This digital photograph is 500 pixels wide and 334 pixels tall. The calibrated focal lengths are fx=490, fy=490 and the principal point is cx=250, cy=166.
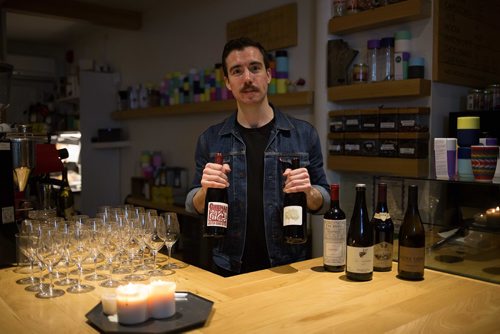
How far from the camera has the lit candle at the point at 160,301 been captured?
1.23m

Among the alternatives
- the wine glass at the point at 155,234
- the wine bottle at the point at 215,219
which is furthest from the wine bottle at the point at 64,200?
the wine bottle at the point at 215,219

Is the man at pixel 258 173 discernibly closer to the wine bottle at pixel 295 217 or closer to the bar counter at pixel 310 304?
the wine bottle at pixel 295 217

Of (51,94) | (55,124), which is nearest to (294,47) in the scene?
(55,124)

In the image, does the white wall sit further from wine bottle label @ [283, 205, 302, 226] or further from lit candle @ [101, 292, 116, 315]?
lit candle @ [101, 292, 116, 315]

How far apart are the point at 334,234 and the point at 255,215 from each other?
54 centimetres

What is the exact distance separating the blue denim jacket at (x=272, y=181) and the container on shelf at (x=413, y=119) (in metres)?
0.92

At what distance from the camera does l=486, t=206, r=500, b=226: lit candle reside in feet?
5.44

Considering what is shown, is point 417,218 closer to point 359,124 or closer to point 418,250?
point 418,250

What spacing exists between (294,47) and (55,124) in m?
4.76

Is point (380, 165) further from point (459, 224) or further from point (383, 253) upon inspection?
point (383, 253)

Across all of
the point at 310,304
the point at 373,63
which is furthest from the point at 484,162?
the point at 373,63

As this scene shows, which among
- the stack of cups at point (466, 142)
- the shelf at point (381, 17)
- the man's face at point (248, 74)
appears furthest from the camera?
the shelf at point (381, 17)

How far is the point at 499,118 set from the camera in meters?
2.62

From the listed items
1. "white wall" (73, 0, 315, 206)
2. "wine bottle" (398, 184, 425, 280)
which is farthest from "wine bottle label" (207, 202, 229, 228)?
"white wall" (73, 0, 315, 206)
